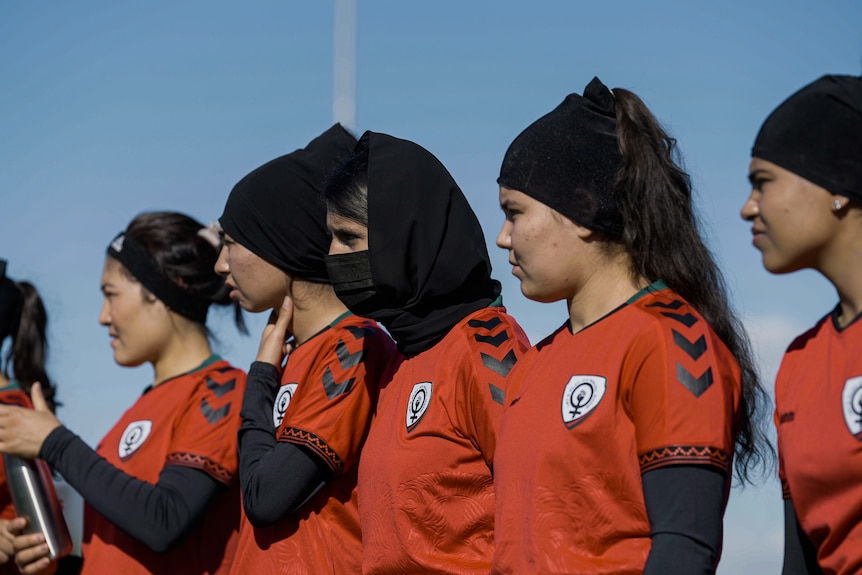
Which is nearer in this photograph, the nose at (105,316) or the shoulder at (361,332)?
the shoulder at (361,332)

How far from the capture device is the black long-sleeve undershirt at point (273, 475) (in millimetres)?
3457

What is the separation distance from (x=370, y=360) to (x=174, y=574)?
1245 mm

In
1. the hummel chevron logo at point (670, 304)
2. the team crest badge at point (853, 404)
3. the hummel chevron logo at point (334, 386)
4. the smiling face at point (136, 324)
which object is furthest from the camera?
the smiling face at point (136, 324)

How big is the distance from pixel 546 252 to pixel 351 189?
94cm

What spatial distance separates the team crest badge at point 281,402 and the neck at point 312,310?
0.25 m

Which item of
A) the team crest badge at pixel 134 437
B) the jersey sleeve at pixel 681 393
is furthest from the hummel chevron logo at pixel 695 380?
the team crest badge at pixel 134 437

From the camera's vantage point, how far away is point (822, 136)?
2.47 meters

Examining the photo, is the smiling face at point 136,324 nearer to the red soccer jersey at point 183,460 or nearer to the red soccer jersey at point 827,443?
the red soccer jersey at point 183,460

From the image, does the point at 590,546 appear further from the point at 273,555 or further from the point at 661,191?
the point at 273,555

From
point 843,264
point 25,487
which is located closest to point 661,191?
point 843,264

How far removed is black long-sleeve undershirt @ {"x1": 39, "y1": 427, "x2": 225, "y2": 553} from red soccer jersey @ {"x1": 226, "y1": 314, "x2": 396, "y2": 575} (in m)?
0.37

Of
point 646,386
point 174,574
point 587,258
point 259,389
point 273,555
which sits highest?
point 587,258

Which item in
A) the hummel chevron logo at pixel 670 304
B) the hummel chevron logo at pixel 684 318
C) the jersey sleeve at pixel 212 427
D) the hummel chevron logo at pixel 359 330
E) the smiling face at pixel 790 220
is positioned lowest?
the jersey sleeve at pixel 212 427

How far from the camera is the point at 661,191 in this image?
112 inches
